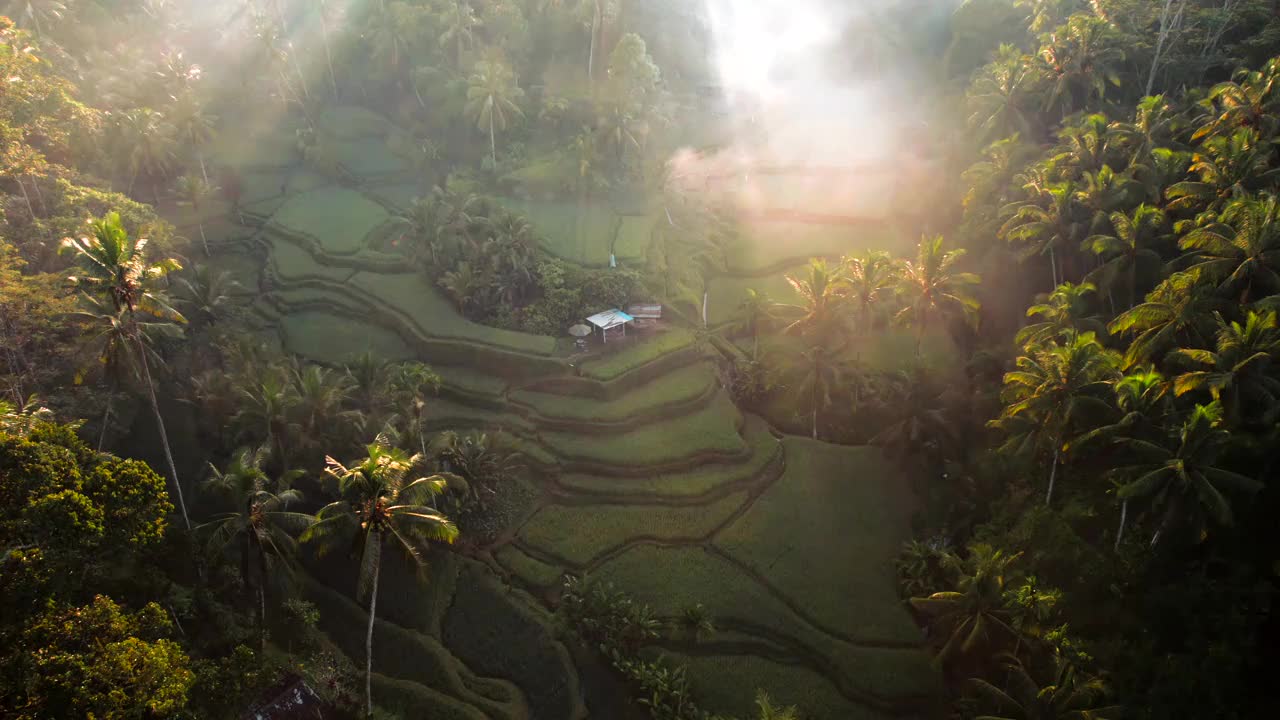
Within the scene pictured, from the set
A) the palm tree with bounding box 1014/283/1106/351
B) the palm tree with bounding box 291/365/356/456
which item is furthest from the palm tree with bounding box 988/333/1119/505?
the palm tree with bounding box 291/365/356/456

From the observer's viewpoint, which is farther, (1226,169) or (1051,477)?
(1226,169)

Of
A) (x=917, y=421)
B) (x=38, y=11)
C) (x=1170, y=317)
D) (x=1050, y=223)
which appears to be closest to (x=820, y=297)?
(x=917, y=421)

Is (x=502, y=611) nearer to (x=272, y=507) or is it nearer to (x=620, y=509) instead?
(x=620, y=509)

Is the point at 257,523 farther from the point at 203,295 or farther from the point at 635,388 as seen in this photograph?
the point at 203,295

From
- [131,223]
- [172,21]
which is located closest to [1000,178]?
[131,223]

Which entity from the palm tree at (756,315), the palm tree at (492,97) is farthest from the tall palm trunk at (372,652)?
the palm tree at (492,97)

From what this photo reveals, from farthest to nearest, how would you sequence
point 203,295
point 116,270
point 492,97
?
1. point 492,97
2. point 203,295
3. point 116,270

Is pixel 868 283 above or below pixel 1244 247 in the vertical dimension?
above
